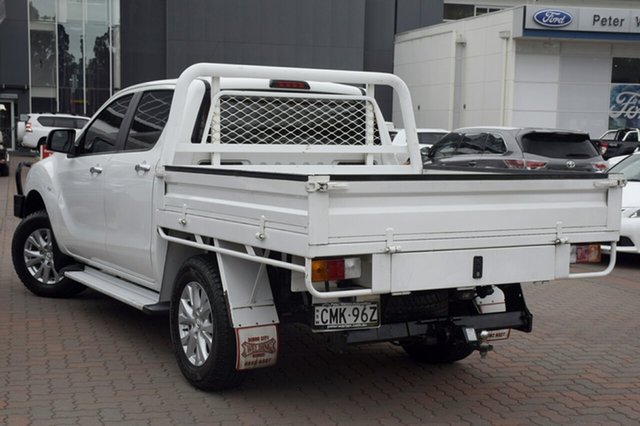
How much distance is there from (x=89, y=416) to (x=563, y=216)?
9.89ft

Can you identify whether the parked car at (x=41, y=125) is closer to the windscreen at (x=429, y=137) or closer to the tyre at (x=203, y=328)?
the windscreen at (x=429, y=137)

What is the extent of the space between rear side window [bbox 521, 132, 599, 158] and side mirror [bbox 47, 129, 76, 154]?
9.83 meters

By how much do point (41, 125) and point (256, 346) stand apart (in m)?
28.9

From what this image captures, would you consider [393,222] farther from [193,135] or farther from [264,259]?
[193,135]

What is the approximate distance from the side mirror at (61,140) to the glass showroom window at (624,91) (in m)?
31.7

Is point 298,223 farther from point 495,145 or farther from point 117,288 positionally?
point 495,145

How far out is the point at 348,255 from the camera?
4355 millimetres

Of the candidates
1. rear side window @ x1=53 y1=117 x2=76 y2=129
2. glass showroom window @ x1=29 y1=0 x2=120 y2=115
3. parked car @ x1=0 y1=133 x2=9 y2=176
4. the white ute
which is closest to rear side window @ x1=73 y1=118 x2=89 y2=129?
rear side window @ x1=53 y1=117 x2=76 y2=129

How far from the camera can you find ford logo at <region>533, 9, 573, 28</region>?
3183 cm

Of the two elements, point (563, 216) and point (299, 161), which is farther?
point (299, 161)

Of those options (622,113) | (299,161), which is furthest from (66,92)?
(299,161)

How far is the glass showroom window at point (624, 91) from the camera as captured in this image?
35.5m

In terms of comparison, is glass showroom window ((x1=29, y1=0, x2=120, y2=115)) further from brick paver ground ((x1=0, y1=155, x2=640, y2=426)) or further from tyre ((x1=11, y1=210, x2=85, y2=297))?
brick paver ground ((x1=0, y1=155, x2=640, y2=426))

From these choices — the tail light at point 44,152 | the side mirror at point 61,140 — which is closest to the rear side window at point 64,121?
the tail light at point 44,152
